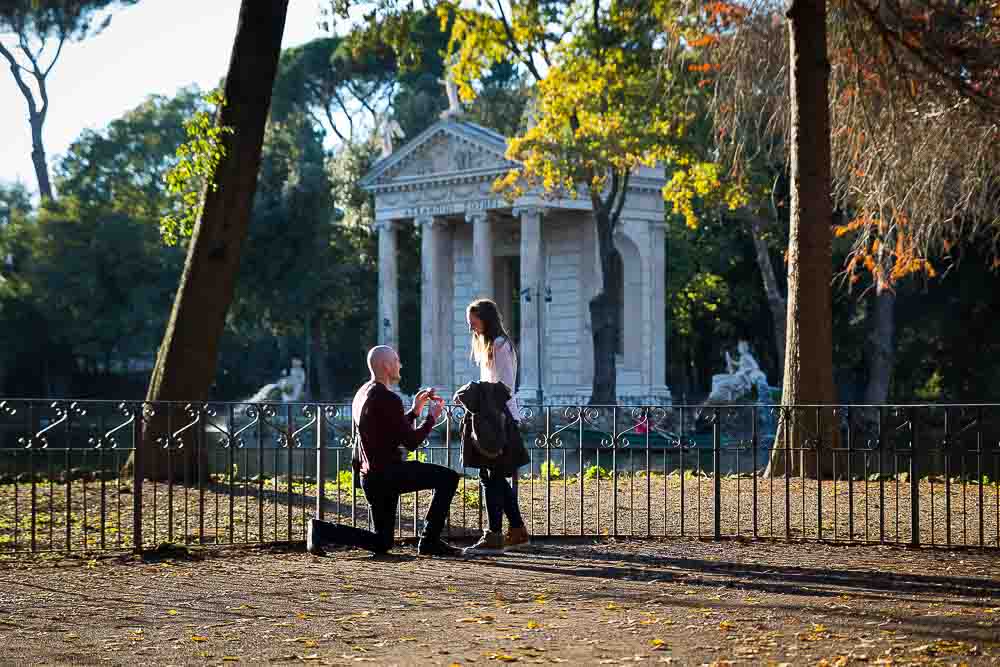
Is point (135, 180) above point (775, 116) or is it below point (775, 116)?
above

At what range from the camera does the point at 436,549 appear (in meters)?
9.48

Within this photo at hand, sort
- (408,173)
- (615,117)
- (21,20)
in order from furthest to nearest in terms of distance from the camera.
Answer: (21,20) < (408,173) < (615,117)

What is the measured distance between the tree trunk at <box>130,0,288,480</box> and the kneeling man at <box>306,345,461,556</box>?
16.1ft

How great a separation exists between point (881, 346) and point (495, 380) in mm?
29576

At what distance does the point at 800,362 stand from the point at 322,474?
21.3 feet

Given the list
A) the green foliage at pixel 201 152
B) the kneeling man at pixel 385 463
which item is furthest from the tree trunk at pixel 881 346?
the kneeling man at pixel 385 463

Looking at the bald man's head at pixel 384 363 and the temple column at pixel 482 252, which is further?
the temple column at pixel 482 252

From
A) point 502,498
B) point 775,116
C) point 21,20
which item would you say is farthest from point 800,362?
point 21,20

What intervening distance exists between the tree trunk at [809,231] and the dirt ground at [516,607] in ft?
16.1

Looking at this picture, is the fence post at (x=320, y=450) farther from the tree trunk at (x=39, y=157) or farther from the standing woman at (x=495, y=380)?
the tree trunk at (x=39, y=157)

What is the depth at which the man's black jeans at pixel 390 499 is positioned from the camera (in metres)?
9.14

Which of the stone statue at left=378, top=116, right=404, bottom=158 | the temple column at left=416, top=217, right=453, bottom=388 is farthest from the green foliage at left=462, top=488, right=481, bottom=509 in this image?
the stone statue at left=378, top=116, right=404, bottom=158

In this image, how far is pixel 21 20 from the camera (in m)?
48.1

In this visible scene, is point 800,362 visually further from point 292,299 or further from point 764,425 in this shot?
point 292,299
